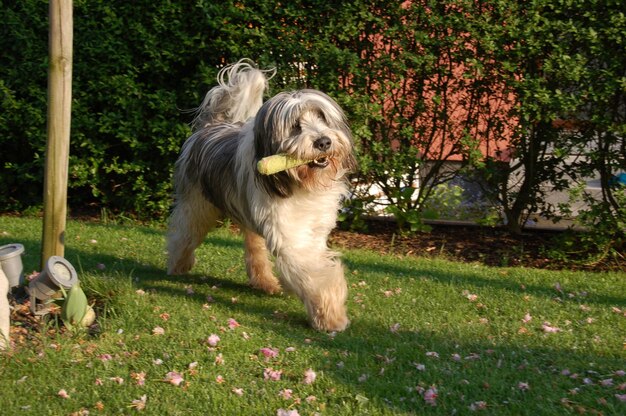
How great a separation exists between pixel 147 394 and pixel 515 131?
4.93 m

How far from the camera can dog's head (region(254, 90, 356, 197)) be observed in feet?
15.1

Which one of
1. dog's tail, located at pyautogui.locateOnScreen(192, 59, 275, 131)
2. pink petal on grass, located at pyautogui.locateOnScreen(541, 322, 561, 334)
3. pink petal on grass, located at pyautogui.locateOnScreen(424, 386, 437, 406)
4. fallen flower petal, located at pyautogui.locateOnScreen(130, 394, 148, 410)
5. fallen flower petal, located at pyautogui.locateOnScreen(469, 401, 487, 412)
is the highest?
dog's tail, located at pyautogui.locateOnScreen(192, 59, 275, 131)

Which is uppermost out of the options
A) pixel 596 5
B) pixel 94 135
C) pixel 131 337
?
pixel 596 5

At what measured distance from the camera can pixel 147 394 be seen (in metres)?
3.77

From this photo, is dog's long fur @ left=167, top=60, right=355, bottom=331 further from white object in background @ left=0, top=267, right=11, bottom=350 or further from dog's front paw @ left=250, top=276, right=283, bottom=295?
white object in background @ left=0, top=267, right=11, bottom=350

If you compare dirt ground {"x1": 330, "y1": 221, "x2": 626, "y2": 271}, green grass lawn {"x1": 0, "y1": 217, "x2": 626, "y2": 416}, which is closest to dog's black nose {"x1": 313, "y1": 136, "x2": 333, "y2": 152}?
green grass lawn {"x1": 0, "y1": 217, "x2": 626, "y2": 416}

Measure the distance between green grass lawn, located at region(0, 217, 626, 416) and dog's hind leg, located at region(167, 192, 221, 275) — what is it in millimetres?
174

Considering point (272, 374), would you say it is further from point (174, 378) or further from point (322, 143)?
point (322, 143)

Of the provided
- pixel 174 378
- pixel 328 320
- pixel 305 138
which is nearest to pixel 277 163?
pixel 305 138

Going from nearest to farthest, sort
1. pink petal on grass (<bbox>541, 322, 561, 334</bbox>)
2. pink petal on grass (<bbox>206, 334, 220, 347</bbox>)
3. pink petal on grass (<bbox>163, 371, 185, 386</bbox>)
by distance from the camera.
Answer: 1. pink petal on grass (<bbox>163, 371, 185, 386</bbox>)
2. pink petal on grass (<bbox>206, 334, 220, 347</bbox>)
3. pink petal on grass (<bbox>541, 322, 561, 334</bbox>)

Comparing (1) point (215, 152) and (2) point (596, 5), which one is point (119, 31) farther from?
(2) point (596, 5)

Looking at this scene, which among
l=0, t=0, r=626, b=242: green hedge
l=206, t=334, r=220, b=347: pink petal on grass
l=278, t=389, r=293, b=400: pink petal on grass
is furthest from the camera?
l=0, t=0, r=626, b=242: green hedge

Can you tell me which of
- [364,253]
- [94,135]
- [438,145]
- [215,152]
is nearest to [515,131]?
[438,145]

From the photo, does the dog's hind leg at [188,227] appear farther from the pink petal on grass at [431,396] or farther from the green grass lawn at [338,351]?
the pink petal on grass at [431,396]
